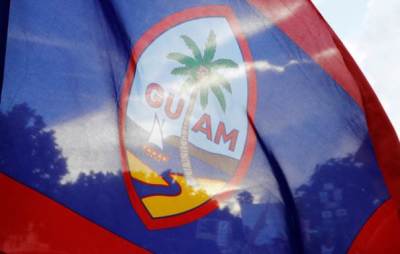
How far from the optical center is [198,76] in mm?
3545

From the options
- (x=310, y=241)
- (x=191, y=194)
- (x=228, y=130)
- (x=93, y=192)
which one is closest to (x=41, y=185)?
(x=93, y=192)

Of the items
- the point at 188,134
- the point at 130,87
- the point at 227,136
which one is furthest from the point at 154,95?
the point at 227,136

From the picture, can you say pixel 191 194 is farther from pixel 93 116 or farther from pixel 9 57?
pixel 9 57

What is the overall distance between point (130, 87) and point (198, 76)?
0.57 meters

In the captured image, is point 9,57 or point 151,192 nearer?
point 9,57

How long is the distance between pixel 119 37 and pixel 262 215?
60.2 inches

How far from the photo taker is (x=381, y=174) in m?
4.04

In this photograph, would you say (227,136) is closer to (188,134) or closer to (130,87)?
(188,134)

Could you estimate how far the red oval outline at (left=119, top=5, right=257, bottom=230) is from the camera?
119 inches

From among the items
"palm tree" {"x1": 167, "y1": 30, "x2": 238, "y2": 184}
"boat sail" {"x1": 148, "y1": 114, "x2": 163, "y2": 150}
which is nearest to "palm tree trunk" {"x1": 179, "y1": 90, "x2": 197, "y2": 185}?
"palm tree" {"x1": 167, "y1": 30, "x2": 238, "y2": 184}

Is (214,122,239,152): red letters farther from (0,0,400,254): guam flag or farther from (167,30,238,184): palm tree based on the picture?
(167,30,238,184): palm tree

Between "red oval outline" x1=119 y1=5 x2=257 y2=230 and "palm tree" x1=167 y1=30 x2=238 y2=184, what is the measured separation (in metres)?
0.15

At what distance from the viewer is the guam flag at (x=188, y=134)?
273 centimetres

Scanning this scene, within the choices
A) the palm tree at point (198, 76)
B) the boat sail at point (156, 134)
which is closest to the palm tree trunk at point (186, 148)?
the palm tree at point (198, 76)
